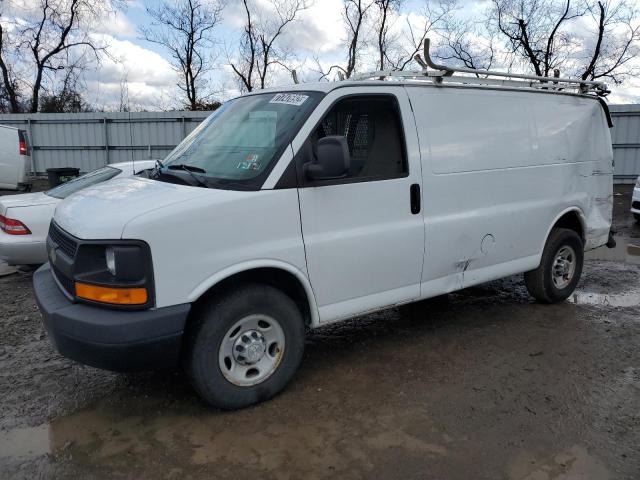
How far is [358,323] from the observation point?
5.25 metres

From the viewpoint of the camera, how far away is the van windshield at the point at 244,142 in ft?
11.6

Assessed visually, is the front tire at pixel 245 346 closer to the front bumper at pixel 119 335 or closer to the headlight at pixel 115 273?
the front bumper at pixel 119 335

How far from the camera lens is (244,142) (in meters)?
3.81

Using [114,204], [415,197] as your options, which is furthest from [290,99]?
[114,204]

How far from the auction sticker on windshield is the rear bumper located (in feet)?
11.9

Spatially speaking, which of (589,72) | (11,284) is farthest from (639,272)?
(589,72)

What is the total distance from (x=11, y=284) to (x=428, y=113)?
5448 mm

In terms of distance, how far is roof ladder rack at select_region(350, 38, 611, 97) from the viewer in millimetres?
4277

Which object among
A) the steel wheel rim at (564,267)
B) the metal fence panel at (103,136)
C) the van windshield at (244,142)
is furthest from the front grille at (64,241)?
the metal fence panel at (103,136)

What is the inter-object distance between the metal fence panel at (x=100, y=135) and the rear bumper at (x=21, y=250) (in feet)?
34.7

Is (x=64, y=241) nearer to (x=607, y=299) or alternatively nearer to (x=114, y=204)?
(x=114, y=204)

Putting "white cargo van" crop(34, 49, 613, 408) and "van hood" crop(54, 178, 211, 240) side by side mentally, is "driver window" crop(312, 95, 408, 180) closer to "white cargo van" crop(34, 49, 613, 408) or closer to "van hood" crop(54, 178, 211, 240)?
"white cargo van" crop(34, 49, 613, 408)

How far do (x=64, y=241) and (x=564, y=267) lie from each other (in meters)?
4.79

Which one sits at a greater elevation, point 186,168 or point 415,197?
point 186,168
